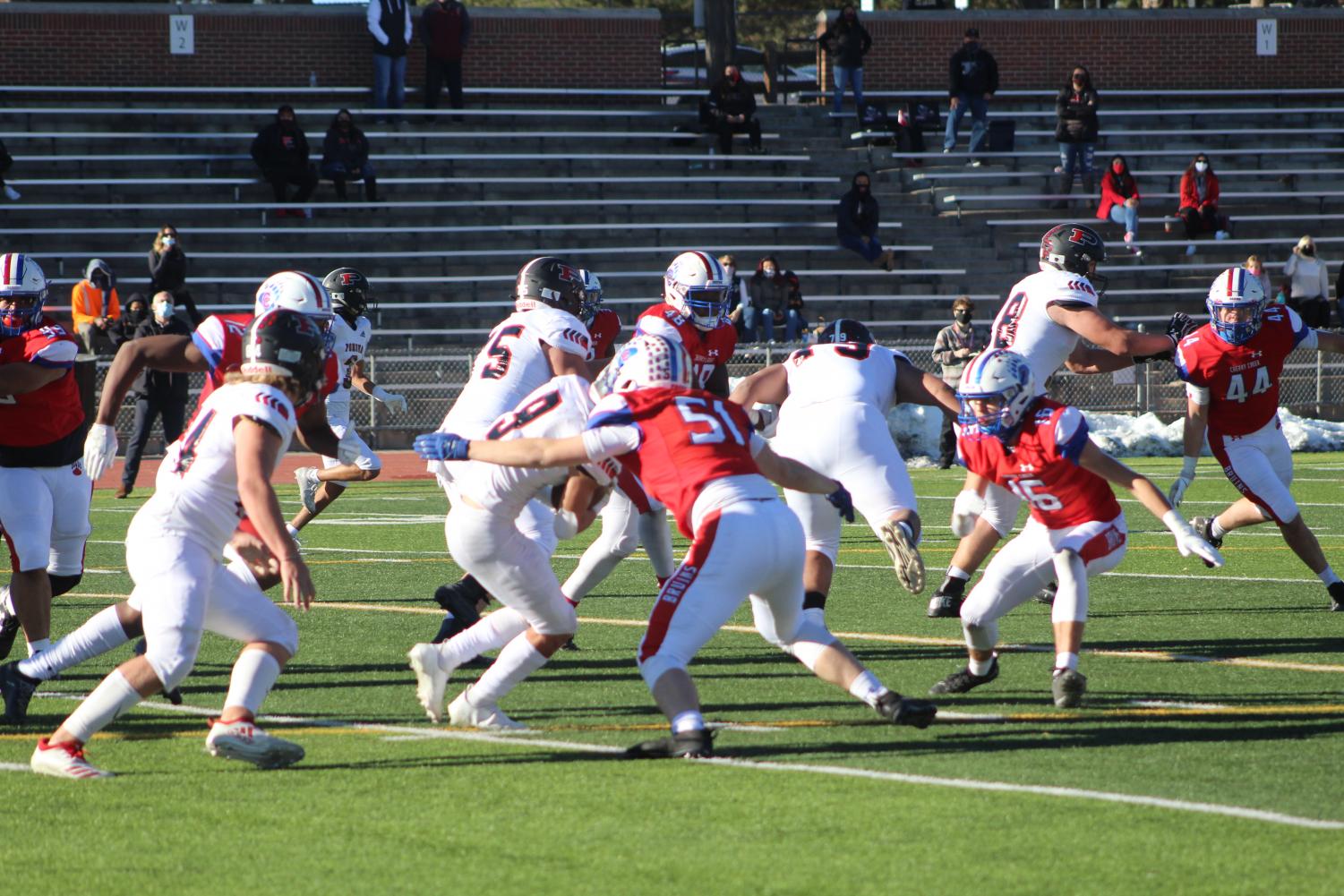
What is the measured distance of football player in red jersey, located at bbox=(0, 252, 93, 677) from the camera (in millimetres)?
8094

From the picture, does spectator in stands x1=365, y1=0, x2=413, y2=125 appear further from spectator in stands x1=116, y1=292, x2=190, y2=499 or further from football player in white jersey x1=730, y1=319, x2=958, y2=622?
football player in white jersey x1=730, y1=319, x2=958, y2=622

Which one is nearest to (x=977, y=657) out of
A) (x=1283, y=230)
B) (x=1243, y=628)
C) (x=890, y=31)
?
(x=1243, y=628)

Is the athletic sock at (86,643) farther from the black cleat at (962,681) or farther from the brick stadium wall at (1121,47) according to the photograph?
the brick stadium wall at (1121,47)

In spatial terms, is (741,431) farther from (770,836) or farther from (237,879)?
(237,879)

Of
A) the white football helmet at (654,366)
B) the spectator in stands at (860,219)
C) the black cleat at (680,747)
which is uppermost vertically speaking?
the spectator in stands at (860,219)

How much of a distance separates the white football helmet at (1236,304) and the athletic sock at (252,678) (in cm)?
647

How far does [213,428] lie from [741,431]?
1809 millimetres

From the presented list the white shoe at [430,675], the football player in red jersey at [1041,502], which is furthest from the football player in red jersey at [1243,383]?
the white shoe at [430,675]

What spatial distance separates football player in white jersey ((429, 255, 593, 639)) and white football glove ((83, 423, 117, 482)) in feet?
5.22

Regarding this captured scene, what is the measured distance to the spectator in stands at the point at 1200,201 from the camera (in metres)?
28.8

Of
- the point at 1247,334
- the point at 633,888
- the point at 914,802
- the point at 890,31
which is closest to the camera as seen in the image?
the point at 633,888

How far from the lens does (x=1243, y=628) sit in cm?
940

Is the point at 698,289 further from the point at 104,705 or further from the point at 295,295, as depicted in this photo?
the point at 104,705

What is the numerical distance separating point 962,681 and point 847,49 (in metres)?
24.3
